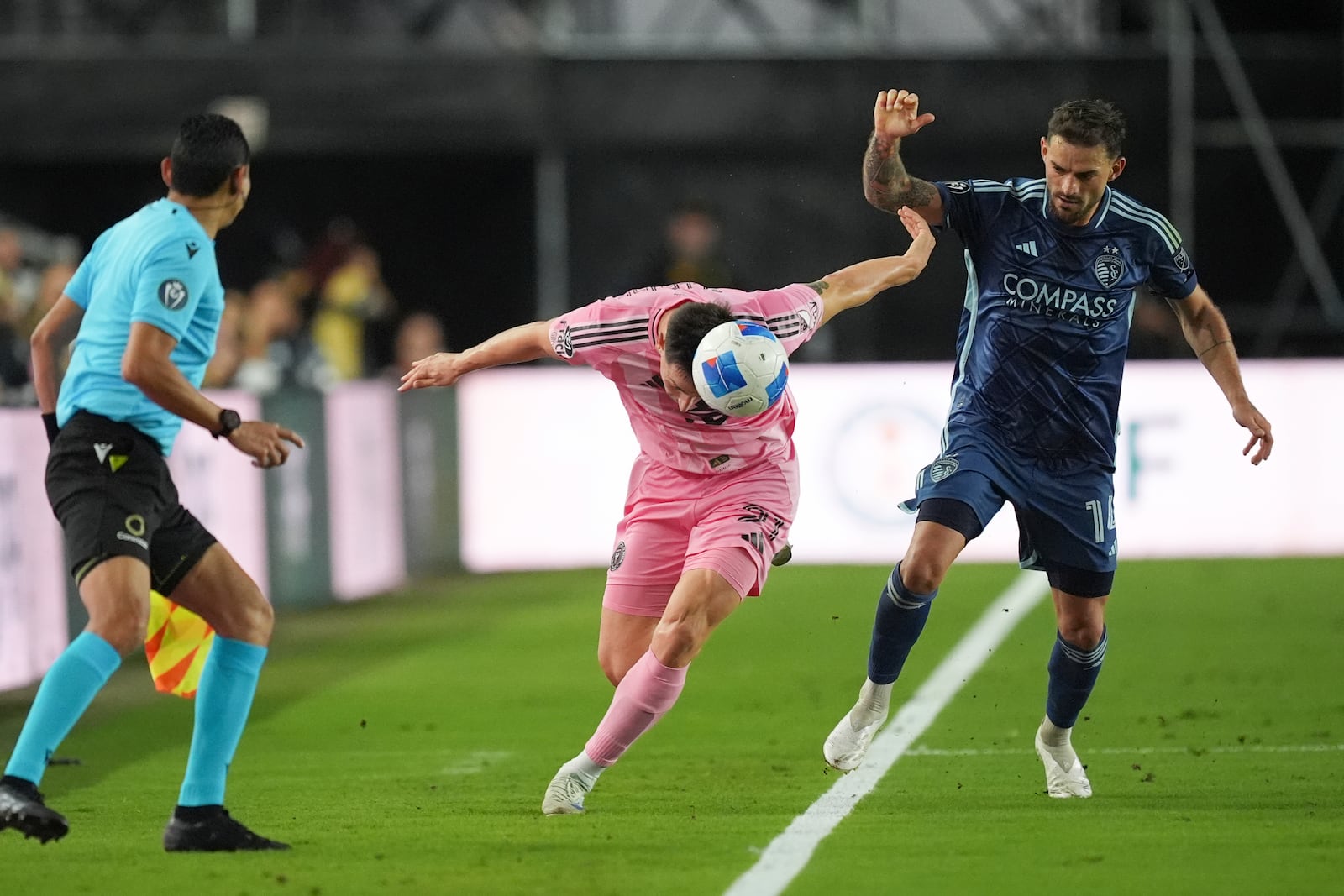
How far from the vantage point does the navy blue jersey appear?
24.6 ft

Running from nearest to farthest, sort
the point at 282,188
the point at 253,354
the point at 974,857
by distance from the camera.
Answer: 1. the point at 974,857
2. the point at 253,354
3. the point at 282,188

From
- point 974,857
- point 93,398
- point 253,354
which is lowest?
point 253,354

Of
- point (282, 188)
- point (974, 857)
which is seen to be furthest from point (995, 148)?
point (974, 857)

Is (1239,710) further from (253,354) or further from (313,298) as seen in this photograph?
(313,298)

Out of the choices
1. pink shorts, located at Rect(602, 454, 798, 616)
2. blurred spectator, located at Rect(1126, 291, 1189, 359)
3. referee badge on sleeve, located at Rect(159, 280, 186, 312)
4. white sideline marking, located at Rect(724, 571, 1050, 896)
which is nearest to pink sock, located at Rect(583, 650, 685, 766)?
pink shorts, located at Rect(602, 454, 798, 616)

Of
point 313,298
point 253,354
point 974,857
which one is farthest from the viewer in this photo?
point 313,298

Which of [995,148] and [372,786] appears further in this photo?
[995,148]

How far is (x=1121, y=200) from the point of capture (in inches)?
297

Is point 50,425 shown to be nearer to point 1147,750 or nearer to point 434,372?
point 434,372

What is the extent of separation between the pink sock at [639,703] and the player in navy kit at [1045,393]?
36.7 inches

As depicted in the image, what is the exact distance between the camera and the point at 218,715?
6547 millimetres

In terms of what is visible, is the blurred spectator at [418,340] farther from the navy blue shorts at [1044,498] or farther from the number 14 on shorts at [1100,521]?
the number 14 on shorts at [1100,521]

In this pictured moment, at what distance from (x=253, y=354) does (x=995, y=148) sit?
839 centimetres

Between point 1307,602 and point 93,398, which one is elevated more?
point 93,398
